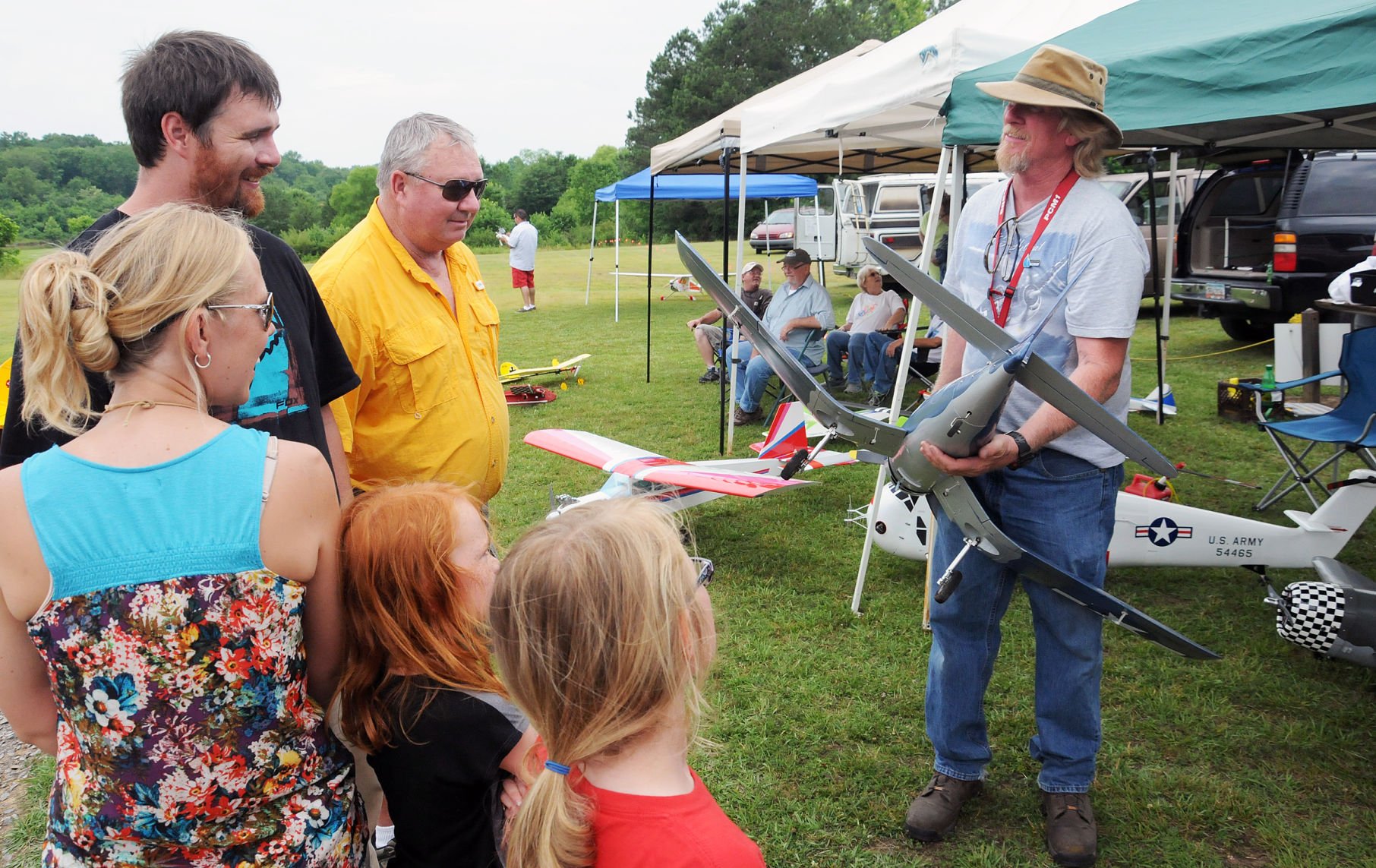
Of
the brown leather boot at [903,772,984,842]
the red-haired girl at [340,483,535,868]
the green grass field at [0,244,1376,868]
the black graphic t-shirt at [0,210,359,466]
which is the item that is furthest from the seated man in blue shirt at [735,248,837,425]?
the red-haired girl at [340,483,535,868]

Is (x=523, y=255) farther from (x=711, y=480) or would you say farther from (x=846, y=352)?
(x=711, y=480)

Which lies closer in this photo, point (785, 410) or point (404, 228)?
point (404, 228)

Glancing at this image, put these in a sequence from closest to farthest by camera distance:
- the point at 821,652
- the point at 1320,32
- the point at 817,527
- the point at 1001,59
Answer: the point at 1320,32, the point at 1001,59, the point at 821,652, the point at 817,527

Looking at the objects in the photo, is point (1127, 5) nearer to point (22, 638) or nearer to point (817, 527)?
point (817, 527)

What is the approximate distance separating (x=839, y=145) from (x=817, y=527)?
13.4ft

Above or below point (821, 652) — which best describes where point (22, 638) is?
above

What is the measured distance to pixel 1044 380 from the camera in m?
2.02

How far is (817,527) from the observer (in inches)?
209

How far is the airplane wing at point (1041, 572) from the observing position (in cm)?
227

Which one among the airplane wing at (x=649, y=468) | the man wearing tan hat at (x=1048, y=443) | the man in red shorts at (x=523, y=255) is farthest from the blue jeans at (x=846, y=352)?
the man in red shorts at (x=523, y=255)

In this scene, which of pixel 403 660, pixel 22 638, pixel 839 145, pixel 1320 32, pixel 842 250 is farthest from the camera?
pixel 842 250

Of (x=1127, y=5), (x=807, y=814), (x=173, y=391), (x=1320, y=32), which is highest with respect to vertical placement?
(x=1127, y=5)

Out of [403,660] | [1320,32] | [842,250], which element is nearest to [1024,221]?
[1320,32]

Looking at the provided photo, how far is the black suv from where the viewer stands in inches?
338
